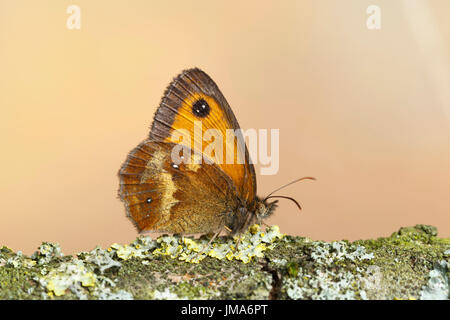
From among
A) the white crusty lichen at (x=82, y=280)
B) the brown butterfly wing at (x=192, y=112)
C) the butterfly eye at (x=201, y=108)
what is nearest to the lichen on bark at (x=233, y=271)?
the white crusty lichen at (x=82, y=280)

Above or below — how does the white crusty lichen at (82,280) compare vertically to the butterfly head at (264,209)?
below

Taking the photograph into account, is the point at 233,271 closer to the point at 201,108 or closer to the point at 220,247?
the point at 220,247

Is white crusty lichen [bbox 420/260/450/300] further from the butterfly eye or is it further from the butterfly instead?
the butterfly eye

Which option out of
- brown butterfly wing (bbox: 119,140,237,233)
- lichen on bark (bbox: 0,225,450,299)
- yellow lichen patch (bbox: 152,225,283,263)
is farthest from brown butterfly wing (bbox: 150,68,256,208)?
lichen on bark (bbox: 0,225,450,299)

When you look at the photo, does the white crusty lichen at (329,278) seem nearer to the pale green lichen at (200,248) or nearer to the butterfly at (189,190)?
the pale green lichen at (200,248)

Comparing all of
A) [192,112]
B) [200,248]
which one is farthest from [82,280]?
[192,112]

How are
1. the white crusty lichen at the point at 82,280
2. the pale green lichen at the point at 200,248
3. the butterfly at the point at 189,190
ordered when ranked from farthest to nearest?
the butterfly at the point at 189,190, the pale green lichen at the point at 200,248, the white crusty lichen at the point at 82,280
